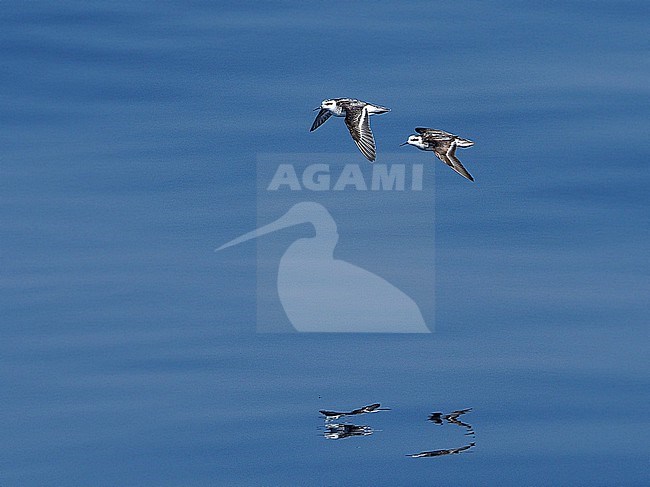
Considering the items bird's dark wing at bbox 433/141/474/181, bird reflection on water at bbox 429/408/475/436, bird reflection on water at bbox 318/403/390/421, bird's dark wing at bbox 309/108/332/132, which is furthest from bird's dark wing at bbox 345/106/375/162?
bird reflection on water at bbox 429/408/475/436

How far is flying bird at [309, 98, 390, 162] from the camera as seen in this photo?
14.4 metres

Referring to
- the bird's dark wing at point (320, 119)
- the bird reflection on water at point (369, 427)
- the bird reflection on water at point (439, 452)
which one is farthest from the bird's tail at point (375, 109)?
the bird reflection on water at point (439, 452)

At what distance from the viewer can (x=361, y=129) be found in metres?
14.7

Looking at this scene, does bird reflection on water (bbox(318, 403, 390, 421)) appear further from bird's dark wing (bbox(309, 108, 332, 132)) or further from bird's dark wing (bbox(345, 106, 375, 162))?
bird's dark wing (bbox(309, 108, 332, 132))

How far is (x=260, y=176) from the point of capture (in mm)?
15469

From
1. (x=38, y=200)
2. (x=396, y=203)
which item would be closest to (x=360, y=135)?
(x=396, y=203)

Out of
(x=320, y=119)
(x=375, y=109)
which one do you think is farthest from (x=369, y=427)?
(x=320, y=119)

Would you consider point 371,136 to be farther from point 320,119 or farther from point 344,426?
point 344,426

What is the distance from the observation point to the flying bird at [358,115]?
1444cm

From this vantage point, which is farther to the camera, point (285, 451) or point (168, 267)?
point (168, 267)

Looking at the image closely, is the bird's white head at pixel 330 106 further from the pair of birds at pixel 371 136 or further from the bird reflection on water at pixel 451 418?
the bird reflection on water at pixel 451 418

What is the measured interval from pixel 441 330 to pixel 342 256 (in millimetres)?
1604

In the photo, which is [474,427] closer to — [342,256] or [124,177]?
[342,256]

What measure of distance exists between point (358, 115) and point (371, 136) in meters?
0.40
